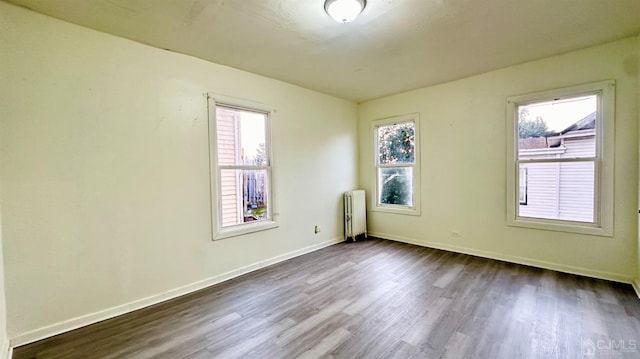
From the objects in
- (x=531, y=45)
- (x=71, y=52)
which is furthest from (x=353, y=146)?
(x=71, y=52)

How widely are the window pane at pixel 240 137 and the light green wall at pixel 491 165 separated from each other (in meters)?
2.20

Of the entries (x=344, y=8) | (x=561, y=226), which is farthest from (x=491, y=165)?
(x=344, y=8)

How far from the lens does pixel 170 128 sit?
110 inches

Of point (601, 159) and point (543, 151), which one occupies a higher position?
point (543, 151)

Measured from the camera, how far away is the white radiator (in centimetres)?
477

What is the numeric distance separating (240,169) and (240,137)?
412 mm

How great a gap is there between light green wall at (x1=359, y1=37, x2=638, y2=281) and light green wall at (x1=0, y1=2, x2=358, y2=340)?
8.96ft

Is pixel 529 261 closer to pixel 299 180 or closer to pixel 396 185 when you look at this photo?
pixel 396 185

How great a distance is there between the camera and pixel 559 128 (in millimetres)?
3275

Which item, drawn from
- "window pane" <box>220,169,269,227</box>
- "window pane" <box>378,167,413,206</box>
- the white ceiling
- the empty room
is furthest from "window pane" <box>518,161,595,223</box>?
"window pane" <box>220,169,269,227</box>

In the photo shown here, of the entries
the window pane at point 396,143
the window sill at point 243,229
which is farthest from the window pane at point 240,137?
the window pane at point 396,143

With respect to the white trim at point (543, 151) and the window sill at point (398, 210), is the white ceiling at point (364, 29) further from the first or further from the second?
the window sill at point (398, 210)

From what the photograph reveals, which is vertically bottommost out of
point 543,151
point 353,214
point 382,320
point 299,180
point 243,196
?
point 382,320

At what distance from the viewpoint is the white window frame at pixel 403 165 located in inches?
176
